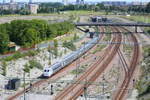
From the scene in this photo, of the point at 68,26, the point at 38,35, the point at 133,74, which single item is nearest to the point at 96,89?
the point at 133,74

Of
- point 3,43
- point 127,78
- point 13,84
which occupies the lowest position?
point 127,78

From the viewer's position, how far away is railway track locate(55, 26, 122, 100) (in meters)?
Answer: 20.7

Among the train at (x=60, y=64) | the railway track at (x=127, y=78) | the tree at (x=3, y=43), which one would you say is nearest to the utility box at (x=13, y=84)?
the train at (x=60, y=64)

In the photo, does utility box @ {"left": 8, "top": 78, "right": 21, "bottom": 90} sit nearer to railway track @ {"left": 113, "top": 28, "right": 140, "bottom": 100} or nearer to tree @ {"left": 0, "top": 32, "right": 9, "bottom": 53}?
railway track @ {"left": 113, "top": 28, "right": 140, "bottom": 100}

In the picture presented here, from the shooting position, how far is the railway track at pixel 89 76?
20.7 m

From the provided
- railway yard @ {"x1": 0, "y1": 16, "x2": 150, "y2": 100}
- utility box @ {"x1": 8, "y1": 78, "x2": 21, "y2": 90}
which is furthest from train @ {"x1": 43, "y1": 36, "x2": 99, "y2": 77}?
utility box @ {"x1": 8, "y1": 78, "x2": 21, "y2": 90}

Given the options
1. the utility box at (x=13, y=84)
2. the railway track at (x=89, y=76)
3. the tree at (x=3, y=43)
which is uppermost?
the tree at (x=3, y=43)

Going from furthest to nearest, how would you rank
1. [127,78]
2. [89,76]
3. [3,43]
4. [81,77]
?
[3,43] < [89,76] < [81,77] < [127,78]

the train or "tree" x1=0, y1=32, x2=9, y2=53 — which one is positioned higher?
"tree" x1=0, y1=32, x2=9, y2=53

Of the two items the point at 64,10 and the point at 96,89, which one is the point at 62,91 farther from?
the point at 64,10

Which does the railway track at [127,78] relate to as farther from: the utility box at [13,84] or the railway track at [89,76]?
the utility box at [13,84]

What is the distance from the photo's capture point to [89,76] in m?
26.2

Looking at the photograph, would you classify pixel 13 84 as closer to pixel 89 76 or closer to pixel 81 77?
pixel 81 77

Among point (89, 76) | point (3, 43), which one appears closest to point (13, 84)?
point (89, 76)
